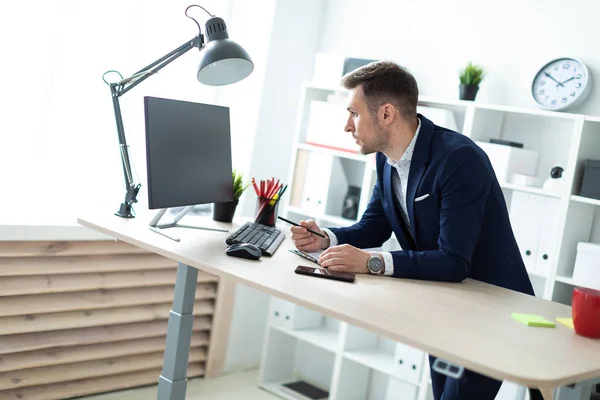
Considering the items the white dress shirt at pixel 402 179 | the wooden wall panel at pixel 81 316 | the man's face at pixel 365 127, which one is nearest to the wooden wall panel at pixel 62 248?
the wooden wall panel at pixel 81 316

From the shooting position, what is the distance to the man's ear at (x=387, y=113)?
2.47 meters

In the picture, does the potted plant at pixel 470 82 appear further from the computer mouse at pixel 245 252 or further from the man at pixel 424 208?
the computer mouse at pixel 245 252

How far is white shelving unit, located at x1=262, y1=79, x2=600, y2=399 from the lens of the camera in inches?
122

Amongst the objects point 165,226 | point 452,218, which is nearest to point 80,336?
point 165,226

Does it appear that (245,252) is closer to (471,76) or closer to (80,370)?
(80,370)

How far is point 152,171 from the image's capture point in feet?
7.69

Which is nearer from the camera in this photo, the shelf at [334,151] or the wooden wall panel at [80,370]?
the wooden wall panel at [80,370]

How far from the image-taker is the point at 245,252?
2250 mm

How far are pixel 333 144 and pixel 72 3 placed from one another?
1.43 metres

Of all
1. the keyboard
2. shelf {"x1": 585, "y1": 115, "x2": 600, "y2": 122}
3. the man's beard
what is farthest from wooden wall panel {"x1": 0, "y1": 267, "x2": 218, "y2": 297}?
shelf {"x1": 585, "y1": 115, "x2": 600, "y2": 122}

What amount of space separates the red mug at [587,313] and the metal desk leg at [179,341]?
1.21 metres

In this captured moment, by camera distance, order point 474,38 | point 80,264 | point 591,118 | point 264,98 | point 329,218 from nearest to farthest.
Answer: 1. point 591,118
2. point 80,264
3. point 474,38
4. point 329,218
5. point 264,98

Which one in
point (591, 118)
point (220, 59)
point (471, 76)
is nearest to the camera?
point (220, 59)

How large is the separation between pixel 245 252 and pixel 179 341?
44cm
